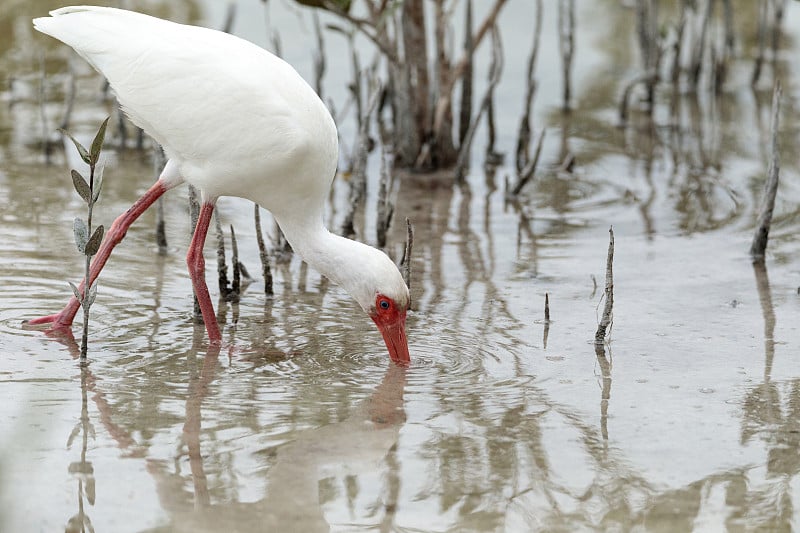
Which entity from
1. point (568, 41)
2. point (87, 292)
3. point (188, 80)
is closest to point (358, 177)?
point (188, 80)

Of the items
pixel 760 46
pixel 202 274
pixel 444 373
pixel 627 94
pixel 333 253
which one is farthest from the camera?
pixel 760 46

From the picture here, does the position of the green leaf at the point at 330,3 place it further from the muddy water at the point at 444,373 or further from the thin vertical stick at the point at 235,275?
the thin vertical stick at the point at 235,275

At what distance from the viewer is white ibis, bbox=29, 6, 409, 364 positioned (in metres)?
5.74

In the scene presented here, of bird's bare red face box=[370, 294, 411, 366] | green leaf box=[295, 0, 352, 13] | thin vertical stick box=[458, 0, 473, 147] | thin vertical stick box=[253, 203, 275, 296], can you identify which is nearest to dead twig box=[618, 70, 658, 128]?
thin vertical stick box=[458, 0, 473, 147]

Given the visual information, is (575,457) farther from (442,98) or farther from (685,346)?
(442,98)

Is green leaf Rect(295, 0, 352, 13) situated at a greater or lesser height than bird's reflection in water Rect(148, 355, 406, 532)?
greater

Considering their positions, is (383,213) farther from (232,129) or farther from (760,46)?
(760,46)

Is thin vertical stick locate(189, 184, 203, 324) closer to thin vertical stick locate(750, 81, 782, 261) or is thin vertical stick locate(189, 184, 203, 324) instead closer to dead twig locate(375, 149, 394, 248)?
dead twig locate(375, 149, 394, 248)

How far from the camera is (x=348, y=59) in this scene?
12.4m

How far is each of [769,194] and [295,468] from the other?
12.2 feet

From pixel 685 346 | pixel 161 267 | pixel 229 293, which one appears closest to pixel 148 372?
pixel 229 293

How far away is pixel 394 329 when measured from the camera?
573 centimetres

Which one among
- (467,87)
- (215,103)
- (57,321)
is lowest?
(57,321)

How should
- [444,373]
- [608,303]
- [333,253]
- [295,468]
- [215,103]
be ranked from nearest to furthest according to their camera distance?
[295,468], [444,373], [608,303], [215,103], [333,253]
